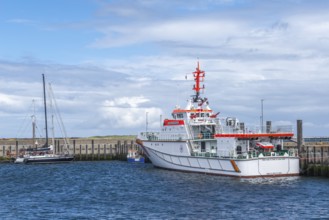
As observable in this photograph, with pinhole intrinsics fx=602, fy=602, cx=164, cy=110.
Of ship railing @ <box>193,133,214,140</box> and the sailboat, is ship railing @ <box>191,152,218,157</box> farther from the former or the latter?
the sailboat

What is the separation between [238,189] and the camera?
4381cm

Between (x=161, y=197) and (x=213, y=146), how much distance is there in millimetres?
17604

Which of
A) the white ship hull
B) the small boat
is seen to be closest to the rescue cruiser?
the white ship hull

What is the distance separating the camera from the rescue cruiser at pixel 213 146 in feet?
166

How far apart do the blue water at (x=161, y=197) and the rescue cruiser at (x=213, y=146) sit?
1244 millimetres

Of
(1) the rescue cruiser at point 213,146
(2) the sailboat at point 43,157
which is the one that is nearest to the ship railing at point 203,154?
(1) the rescue cruiser at point 213,146

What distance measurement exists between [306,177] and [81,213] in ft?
76.1

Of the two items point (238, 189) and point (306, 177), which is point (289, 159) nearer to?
point (306, 177)

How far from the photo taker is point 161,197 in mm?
41250

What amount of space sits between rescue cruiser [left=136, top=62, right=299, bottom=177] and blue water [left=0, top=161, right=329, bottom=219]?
1.24m

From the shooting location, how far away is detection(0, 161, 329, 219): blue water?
34.4 meters

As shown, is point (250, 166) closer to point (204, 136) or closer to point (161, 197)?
point (204, 136)

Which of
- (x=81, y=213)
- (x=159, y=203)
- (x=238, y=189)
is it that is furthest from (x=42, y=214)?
(x=238, y=189)

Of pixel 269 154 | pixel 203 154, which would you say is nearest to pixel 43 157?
pixel 203 154
